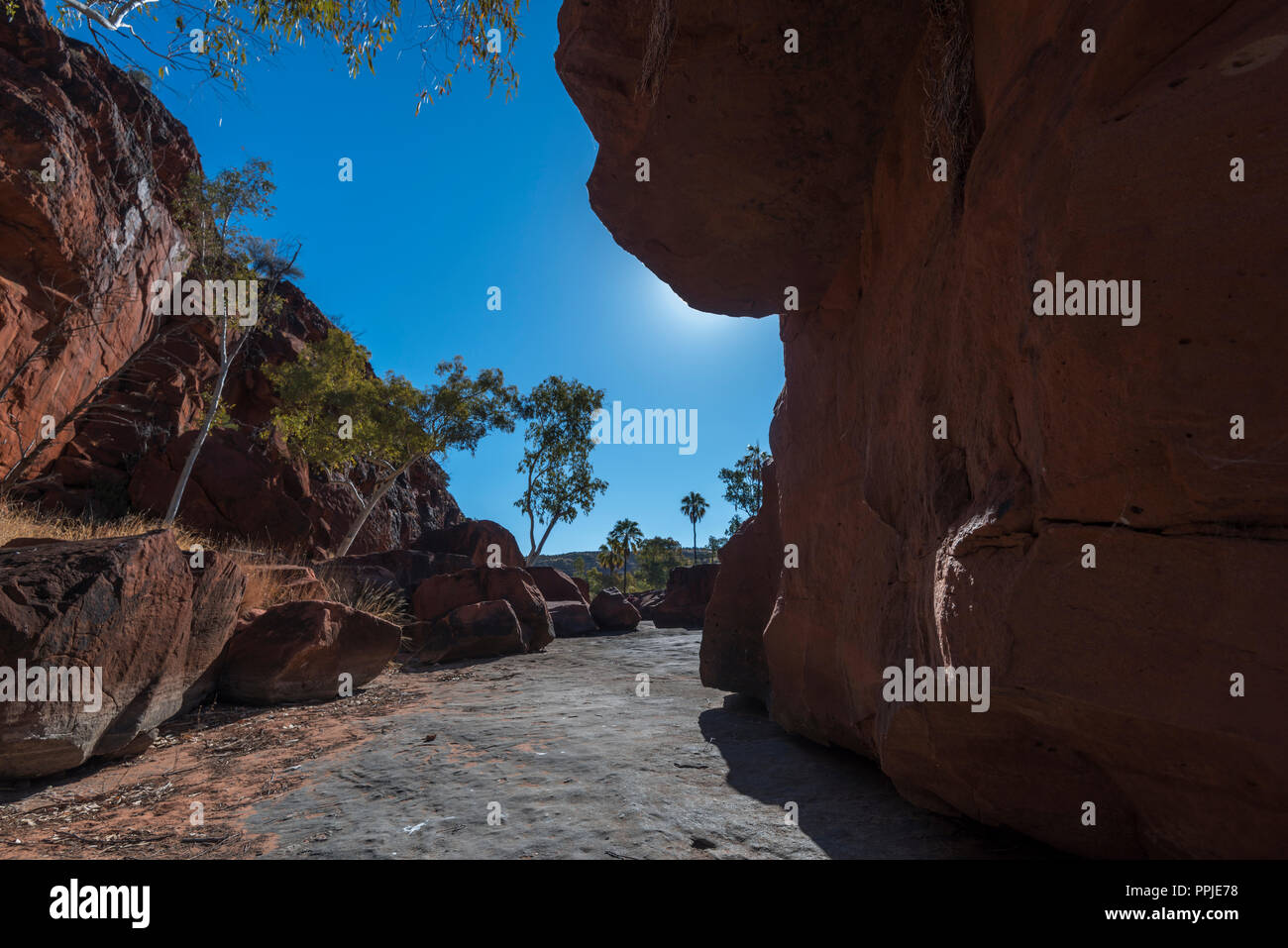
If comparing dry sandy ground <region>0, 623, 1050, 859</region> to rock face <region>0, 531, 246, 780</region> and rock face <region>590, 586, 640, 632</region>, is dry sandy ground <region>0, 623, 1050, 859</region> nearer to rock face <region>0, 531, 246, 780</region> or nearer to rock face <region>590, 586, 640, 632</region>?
rock face <region>0, 531, 246, 780</region>

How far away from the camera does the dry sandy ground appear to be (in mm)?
2742

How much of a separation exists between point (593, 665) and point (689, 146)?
27.5 ft

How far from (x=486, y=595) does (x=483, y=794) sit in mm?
9797

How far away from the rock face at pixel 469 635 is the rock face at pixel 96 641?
5.40 meters

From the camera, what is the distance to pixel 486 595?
12852 millimetres

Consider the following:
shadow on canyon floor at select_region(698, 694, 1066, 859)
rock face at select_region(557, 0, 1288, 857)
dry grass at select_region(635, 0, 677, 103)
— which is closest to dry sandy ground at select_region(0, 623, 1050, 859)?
shadow on canyon floor at select_region(698, 694, 1066, 859)

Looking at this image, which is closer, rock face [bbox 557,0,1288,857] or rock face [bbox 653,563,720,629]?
rock face [bbox 557,0,1288,857]

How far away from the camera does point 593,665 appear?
10273mm

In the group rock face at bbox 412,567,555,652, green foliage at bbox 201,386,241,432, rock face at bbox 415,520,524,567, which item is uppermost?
green foliage at bbox 201,386,241,432

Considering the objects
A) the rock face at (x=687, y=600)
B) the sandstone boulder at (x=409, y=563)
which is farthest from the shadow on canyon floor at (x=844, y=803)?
the rock face at (x=687, y=600)

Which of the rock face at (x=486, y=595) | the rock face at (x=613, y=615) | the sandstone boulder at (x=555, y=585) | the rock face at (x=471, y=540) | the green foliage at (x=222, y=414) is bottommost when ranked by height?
the rock face at (x=613, y=615)

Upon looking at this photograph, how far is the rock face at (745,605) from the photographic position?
260 inches

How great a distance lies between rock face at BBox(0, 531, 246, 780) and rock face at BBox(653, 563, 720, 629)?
1806cm

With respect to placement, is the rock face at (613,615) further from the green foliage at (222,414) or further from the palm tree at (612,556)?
the palm tree at (612,556)
